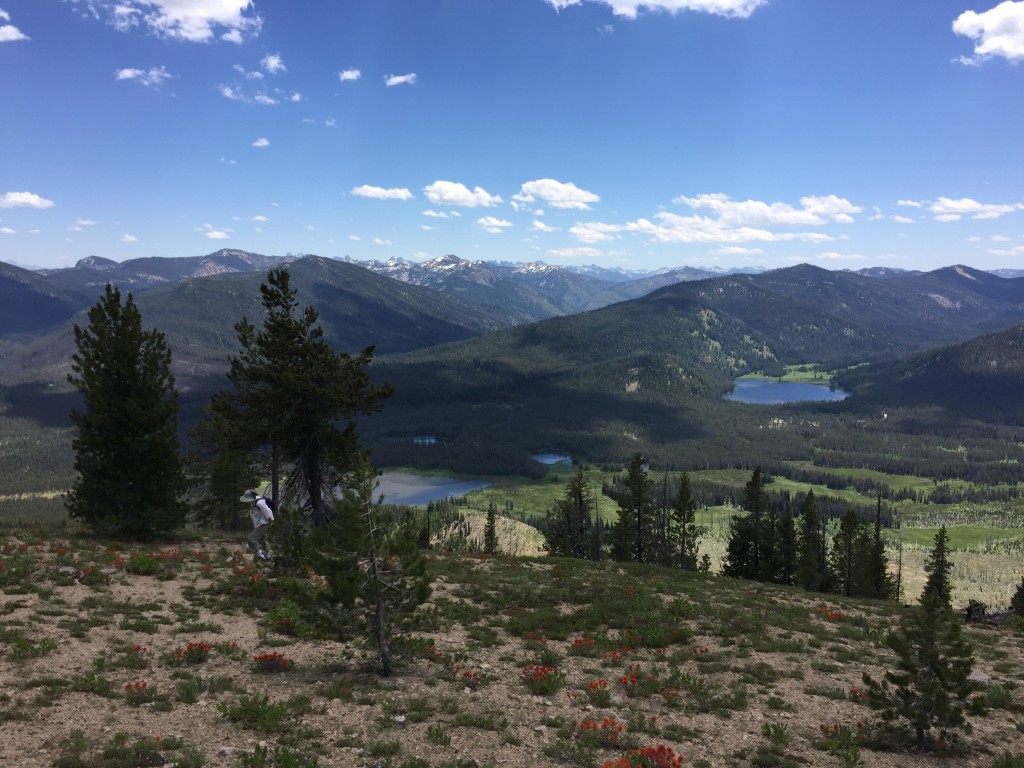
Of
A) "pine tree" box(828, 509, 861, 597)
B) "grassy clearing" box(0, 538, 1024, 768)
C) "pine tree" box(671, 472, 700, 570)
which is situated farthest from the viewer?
"pine tree" box(671, 472, 700, 570)

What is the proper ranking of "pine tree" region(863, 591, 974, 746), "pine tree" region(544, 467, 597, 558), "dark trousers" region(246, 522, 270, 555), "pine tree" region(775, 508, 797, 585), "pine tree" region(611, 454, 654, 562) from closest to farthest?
1. "pine tree" region(863, 591, 974, 746)
2. "dark trousers" region(246, 522, 270, 555)
3. "pine tree" region(775, 508, 797, 585)
4. "pine tree" region(611, 454, 654, 562)
5. "pine tree" region(544, 467, 597, 558)

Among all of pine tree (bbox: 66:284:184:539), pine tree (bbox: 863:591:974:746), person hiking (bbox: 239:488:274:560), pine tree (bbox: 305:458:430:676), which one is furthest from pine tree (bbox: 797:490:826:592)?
pine tree (bbox: 66:284:184:539)

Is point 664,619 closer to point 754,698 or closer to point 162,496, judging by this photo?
point 754,698

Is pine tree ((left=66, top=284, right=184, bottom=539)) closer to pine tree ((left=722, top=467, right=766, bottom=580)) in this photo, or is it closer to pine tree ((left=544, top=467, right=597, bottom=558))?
pine tree ((left=544, top=467, right=597, bottom=558))

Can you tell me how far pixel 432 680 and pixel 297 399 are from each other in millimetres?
16046

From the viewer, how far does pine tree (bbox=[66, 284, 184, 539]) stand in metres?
29.5

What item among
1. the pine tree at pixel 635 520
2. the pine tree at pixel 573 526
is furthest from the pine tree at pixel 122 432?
the pine tree at pixel 573 526

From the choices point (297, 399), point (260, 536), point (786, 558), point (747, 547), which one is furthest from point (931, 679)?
point (747, 547)

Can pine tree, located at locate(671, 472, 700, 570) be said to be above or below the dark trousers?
below

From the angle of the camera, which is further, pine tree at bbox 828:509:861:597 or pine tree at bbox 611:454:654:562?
pine tree at bbox 828:509:861:597

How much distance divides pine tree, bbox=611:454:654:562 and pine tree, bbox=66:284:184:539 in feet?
158

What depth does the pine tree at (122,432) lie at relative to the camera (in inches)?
1160

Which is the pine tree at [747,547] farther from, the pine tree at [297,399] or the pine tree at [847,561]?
the pine tree at [297,399]

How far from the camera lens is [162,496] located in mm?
31156
